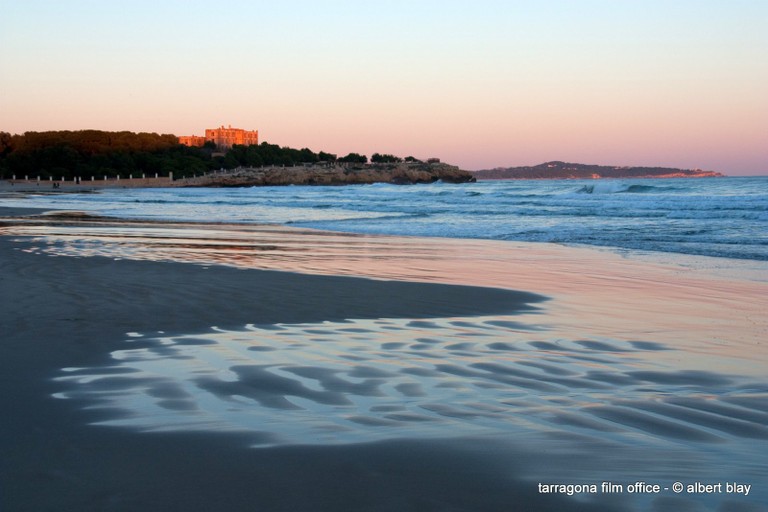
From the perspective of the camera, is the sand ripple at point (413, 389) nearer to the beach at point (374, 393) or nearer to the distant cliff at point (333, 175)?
the beach at point (374, 393)

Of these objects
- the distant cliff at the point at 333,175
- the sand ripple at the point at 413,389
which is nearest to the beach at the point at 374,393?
the sand ripple at the point at 413,389

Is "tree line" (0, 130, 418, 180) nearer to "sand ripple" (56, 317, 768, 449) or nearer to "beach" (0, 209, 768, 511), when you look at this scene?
"beach" (0, 209, 768, 511)

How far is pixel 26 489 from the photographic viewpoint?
271 cm

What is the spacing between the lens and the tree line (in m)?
99.1

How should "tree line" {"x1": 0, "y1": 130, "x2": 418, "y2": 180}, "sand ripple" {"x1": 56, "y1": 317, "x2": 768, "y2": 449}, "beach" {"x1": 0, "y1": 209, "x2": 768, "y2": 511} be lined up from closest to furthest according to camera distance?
1. "beach" {"x1": 0, "y1": 209, "x2": 768, "y2": 511}
2. "sand ripple" {"x1": 56, "y1": 317, "x2": 768, "y2": 449}
3. "tree line" {"x1": 0, "y1": 130, "x2": 418, "y2": 180}

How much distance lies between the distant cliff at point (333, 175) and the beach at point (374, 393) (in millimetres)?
90338

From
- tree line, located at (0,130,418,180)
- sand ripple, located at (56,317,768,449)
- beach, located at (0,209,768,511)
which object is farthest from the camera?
tree line, located at (0,130,418,180)

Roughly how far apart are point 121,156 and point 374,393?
11025 cm

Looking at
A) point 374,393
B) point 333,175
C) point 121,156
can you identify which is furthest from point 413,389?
point 333,175

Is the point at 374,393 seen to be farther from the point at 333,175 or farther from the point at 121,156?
the point at 333,175

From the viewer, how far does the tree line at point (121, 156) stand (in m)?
99.1

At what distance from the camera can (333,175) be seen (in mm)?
115500

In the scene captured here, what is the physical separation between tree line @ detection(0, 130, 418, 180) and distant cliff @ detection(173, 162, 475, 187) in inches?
299

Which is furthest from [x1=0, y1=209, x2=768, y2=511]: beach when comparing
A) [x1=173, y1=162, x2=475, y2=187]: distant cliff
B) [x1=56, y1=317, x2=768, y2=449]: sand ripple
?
[x1=173, y1=162, x2=475, y2=187]: distant cliff
